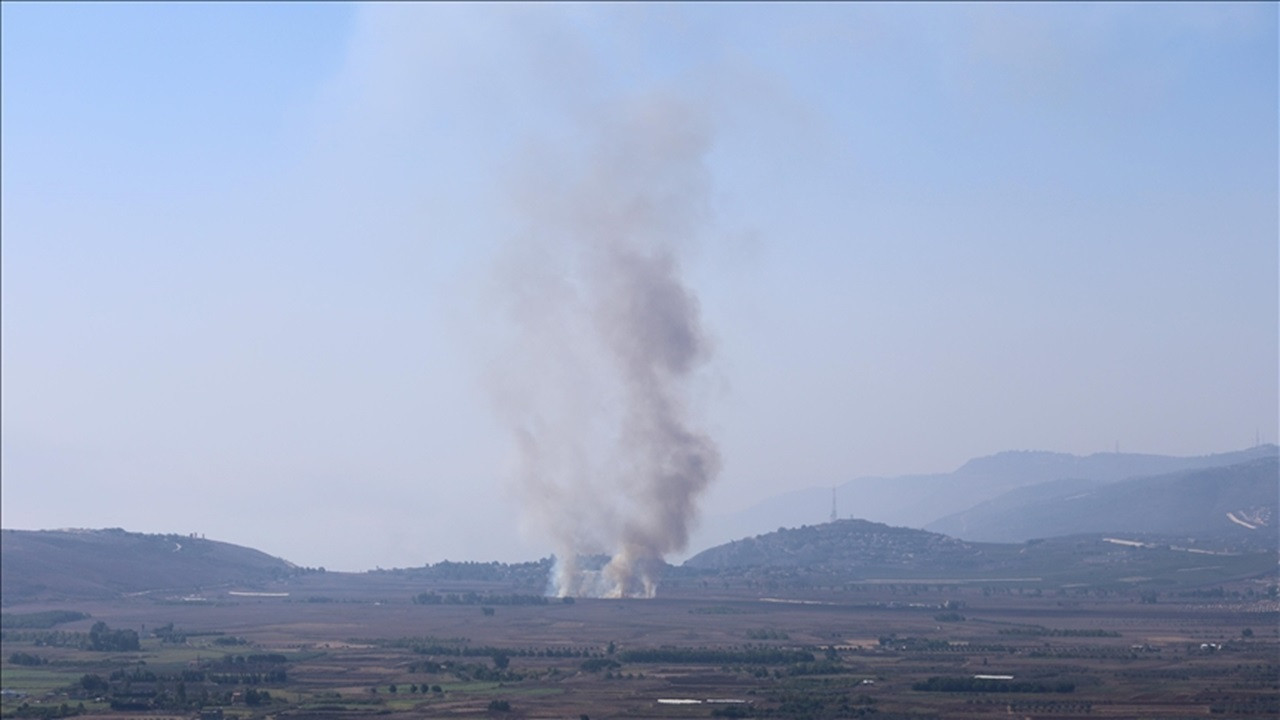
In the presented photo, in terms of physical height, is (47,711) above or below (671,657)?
below

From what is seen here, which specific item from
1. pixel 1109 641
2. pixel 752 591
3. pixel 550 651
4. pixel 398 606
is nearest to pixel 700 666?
pixel 550 651

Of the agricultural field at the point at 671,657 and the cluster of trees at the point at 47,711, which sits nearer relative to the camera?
the cluster of trees at the point at 47,711

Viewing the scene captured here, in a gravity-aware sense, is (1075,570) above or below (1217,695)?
above

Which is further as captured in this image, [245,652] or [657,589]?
[657,589]

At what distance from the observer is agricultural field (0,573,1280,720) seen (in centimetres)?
8288

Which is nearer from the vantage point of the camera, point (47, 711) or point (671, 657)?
point (47, 711)

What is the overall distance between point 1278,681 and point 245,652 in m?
68.9

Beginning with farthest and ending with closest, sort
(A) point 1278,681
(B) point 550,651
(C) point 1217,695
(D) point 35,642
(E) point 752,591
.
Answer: (E) point 752,591
(D) point 35,642
(B) point 550,651
(A) point 1278,681
(C) point 1217,695

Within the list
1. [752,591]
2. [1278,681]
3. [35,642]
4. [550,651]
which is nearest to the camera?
[1278,681]

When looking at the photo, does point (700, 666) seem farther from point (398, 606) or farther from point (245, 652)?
point (398, 606)

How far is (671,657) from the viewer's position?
350 feet

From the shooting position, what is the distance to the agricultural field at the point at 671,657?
3263 inches

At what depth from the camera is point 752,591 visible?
18538 cm

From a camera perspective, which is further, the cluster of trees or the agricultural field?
the agricultural field
